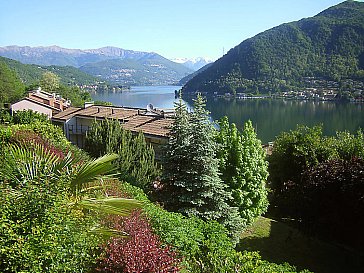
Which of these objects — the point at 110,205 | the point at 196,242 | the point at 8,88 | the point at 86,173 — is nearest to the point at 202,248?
the point at 196,242

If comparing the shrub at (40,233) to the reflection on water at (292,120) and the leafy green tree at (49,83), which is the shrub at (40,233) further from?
the leafy green tree at (49,83)

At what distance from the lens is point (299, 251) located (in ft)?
46.4

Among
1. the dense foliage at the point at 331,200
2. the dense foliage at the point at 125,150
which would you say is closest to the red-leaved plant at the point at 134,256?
the dense foliage at the point at 125,150

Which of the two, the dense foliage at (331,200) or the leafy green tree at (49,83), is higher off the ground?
the leafy green tree at (49,83)

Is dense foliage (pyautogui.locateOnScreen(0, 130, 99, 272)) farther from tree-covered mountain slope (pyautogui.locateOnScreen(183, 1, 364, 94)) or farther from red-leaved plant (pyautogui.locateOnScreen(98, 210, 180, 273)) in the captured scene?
tree-covered mountain slope (pyautogui.locateOnScreen(183, 1, 364, 94))

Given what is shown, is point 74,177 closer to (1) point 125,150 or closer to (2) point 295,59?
(1) point 125,150

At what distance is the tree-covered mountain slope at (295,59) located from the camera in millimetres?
141125

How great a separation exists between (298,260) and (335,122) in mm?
62205

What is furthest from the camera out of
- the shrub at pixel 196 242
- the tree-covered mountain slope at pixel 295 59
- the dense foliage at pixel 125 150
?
the tree-covered mountain slope at pixel 295 59

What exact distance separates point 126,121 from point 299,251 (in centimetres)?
1293

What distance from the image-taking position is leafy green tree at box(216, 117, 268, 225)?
42.7 ft

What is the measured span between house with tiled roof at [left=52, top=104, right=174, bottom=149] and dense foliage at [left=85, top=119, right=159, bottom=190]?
14.7 feet

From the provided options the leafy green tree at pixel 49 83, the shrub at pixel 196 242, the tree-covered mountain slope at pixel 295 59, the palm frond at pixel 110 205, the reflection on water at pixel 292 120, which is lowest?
the reflection on water at pixel 292 120

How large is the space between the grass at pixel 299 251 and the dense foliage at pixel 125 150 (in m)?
4.65
